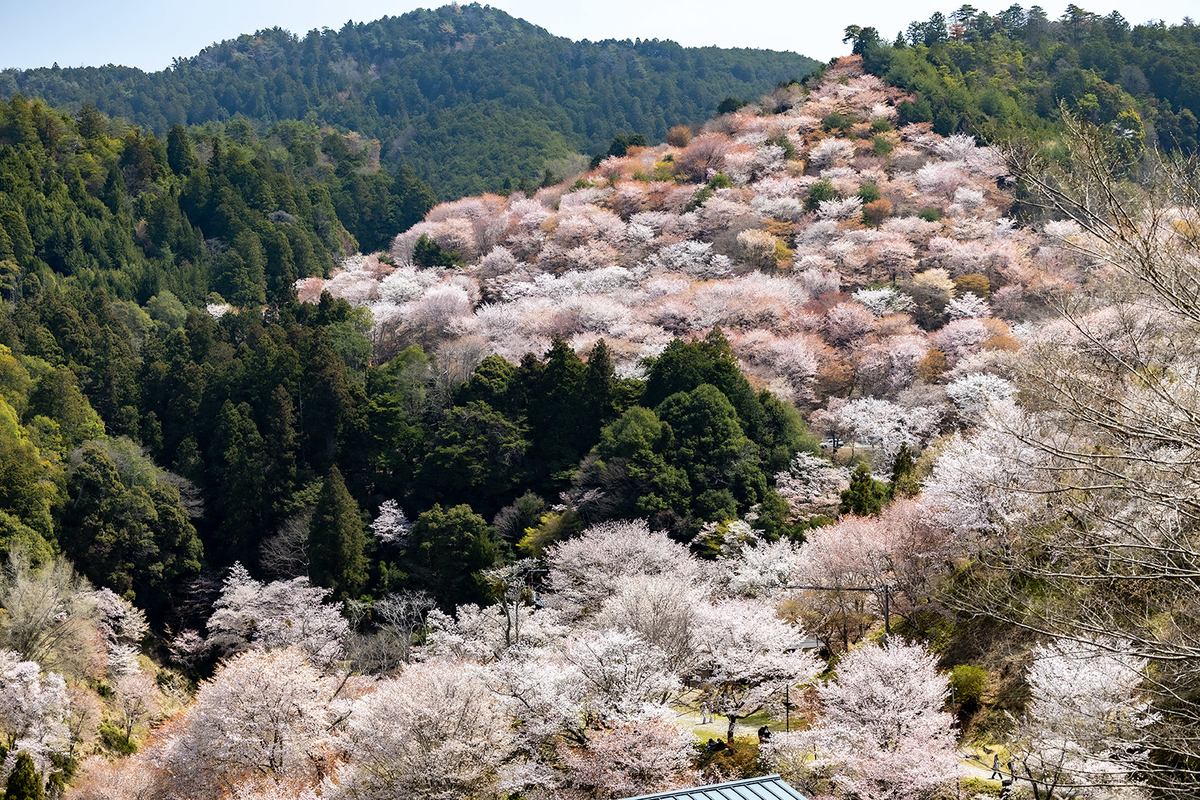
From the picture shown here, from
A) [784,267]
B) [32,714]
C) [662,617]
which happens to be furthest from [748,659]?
[784,267]

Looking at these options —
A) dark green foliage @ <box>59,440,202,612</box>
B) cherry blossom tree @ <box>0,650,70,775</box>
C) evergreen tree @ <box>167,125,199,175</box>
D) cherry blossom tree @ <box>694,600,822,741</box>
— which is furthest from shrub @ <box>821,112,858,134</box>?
cherry blossom tree @ <box>0,650,70,775</box>

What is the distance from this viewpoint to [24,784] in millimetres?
20906

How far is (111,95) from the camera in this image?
123 meters

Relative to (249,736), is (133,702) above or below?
below

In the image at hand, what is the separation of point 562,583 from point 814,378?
16.3 meters

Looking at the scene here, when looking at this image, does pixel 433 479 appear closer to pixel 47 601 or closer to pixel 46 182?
pixel 47 601

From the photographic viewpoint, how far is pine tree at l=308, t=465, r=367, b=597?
3381 cm

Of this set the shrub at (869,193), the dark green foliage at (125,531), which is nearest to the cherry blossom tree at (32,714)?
the dark green foliage at (125,531)

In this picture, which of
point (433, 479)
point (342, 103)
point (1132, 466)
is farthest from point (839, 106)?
point (342, 103)

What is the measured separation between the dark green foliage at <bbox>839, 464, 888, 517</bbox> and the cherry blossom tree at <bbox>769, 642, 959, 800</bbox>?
26.9ft

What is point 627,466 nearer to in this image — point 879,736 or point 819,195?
point 879,736

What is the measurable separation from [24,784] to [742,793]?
15868 mm

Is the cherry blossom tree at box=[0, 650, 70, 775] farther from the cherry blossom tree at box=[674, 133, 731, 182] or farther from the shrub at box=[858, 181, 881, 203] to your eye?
the cherry blossom tree at box=[674, 133, 731, 182]

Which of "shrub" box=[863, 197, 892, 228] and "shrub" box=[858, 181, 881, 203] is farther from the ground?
"shrub" box=[858, 181, 881, 203]
